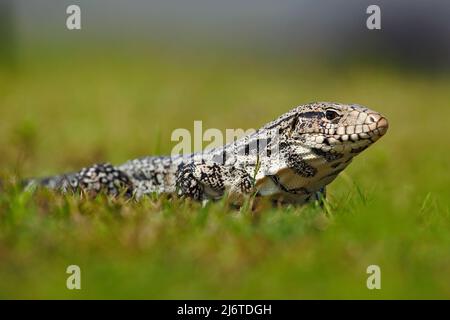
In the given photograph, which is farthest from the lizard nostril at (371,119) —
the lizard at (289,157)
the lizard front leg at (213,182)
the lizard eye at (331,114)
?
the lizard front leg at (213,182)

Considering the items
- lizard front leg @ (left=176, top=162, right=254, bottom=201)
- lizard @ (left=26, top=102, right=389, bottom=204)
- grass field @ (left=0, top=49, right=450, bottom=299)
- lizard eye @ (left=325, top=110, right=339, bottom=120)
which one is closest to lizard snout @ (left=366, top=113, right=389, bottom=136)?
lizard @ (left=26, top=102, right=389, bottom=204)

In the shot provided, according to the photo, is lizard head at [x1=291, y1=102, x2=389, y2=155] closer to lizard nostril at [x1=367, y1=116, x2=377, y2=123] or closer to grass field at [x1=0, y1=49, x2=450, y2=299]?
lizard nostril at [x1=367, y1=116, x2=377, y2=123]

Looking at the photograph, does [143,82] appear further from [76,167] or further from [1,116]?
[76,167]

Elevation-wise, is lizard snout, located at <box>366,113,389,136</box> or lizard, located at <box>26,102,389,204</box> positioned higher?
lizard snout, located at <box>366,113,389,136</box>

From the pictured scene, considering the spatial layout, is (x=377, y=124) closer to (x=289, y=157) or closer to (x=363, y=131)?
(x=363, y=131)

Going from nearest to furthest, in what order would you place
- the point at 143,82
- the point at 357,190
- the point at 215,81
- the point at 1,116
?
the point at 357,190
the point at 1,116
the point at 143,82
the point at 215,81
